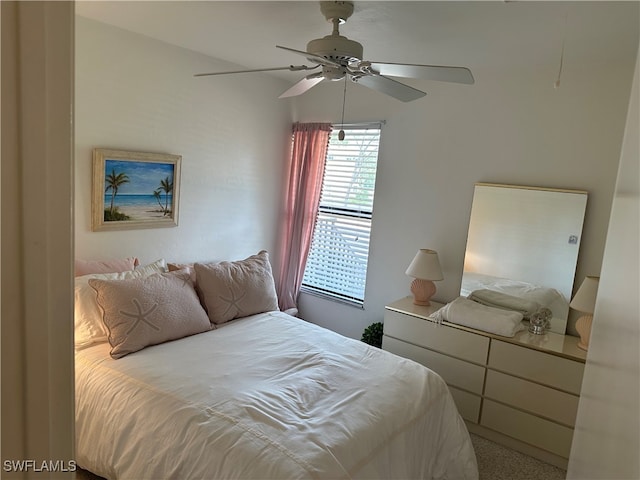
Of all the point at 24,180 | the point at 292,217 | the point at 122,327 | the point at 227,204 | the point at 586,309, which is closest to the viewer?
the point at 24,180

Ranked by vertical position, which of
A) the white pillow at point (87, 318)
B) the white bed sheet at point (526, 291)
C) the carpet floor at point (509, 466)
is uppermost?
the white bed sheet at point (526, 291)

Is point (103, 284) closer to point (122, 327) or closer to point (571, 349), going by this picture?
point (122, 327)

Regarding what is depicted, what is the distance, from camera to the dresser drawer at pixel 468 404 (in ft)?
9.61

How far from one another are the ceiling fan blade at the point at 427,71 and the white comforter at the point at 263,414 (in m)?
1.53

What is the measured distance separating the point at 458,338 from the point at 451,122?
1.61 m

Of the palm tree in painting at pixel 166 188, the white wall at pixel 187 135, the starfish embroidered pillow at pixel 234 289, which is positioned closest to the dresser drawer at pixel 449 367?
the starfish embroidered pillow at pixel 234 289

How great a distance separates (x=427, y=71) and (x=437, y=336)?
1.83 metres

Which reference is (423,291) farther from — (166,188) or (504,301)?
(166,188)

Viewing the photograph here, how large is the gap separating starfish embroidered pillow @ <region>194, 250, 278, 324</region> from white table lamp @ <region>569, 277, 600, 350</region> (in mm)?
2047

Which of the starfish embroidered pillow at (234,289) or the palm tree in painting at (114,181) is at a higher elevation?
the palm tree in painting at (114,181)

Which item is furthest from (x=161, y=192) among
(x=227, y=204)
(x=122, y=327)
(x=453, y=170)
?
(x=453, y=170)

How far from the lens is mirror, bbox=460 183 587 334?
2.93 metres

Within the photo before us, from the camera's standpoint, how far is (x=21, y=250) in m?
0.41

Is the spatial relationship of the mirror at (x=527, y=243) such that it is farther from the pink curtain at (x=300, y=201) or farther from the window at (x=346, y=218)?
the pink curtain at (x=300, y=201)
